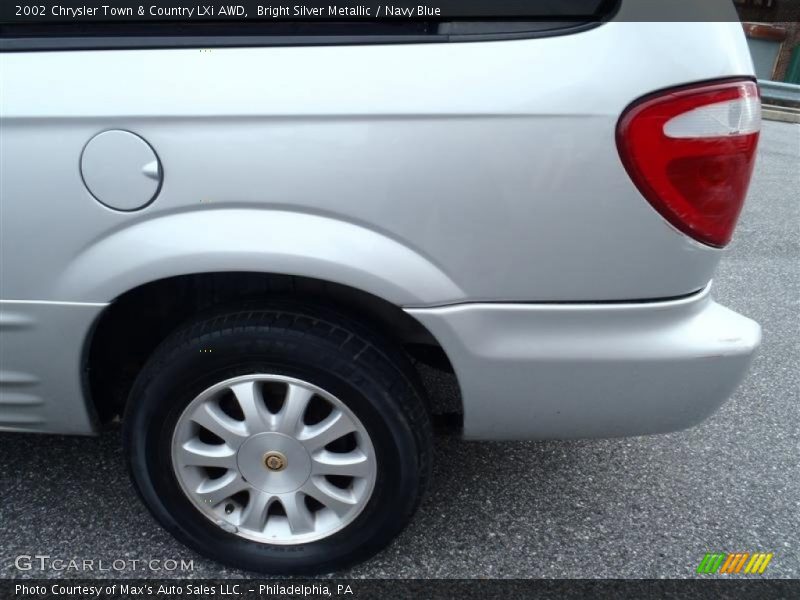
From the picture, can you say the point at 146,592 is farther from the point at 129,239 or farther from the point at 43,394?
the point at 129,239

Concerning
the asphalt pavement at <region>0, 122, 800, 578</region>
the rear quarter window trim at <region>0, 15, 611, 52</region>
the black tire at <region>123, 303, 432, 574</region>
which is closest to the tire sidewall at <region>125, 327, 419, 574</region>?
the black tire at <region>123, 303, 432, 574</region>

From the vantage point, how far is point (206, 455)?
1767mm

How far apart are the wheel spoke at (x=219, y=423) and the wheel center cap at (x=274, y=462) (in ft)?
0.09

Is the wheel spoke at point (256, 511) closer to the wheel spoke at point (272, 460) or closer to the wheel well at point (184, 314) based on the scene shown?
the wheel spoke at point (272, 460)

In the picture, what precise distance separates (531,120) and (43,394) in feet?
4.51

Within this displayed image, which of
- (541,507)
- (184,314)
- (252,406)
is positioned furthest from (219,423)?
(541,507)

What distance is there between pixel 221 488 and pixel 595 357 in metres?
1.02

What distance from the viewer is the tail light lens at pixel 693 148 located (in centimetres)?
140

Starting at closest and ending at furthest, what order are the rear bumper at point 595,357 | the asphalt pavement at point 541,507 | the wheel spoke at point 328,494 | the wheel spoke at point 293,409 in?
the rear bumper at point 595,357 < the wheel spoke at point 293,409 < the wheel spoke at point 328,494 < the asphalt pavement at point 541,507

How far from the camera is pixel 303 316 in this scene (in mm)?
1635

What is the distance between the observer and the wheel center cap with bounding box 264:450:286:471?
175 cm

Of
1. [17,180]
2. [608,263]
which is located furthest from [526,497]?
[17,180]

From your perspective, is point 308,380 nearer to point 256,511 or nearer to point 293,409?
point 293,409

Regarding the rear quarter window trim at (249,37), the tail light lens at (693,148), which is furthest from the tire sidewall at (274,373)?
the tail light lens at (693,148)
